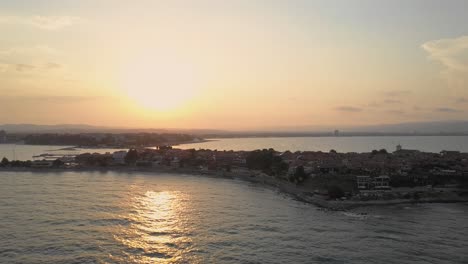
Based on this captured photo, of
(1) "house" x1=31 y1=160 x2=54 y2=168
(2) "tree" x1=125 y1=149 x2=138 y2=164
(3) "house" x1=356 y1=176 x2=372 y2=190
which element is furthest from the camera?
(2) "tree" x1=125 y1=149 x2=138 y2=164

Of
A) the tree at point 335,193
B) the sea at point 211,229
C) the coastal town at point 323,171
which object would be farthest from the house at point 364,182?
the sea at point 211,229

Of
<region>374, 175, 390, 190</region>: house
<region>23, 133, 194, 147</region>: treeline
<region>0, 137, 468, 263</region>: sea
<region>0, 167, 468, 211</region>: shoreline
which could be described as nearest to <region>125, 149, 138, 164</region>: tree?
<region>0, 167, 468, 211</region>: shoreline

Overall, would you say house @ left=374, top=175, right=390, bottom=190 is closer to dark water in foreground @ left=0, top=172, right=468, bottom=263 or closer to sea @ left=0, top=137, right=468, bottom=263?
sea @ left=0, top=137, right=468, bottom=263

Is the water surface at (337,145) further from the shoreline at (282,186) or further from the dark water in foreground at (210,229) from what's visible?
the dark water in foreground at (210,229)

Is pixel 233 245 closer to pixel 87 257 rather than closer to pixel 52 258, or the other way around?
pixel 87 257

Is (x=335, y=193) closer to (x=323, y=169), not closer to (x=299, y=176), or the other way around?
(x=299, y=176)

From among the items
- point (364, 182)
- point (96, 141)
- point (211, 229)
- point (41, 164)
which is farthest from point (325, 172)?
point (96, 141)

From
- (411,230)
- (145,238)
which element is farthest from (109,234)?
(411,230)
